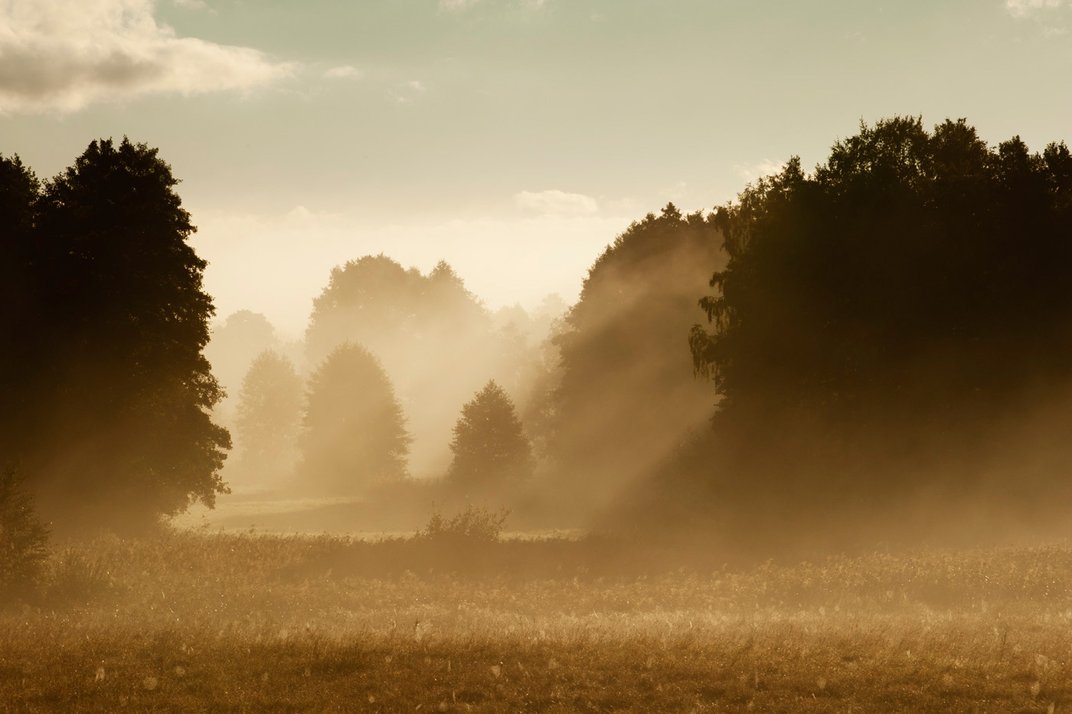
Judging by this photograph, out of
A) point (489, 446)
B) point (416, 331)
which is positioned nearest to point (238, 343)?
point (416, 331)

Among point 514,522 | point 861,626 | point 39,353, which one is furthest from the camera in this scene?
point 514,522

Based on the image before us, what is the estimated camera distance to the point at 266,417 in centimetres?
8156

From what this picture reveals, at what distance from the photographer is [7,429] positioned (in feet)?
89.2

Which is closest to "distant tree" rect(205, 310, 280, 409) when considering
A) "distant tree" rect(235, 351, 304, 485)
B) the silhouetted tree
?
"distant tree" rect(235, 351, 304, 485)

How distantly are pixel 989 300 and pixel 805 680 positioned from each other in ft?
72.2

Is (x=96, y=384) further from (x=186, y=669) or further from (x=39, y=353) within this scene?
(x=186, y=669)

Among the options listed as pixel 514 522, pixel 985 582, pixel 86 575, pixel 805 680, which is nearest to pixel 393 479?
pixel 514 522

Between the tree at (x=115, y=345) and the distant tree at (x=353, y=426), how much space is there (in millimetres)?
25737

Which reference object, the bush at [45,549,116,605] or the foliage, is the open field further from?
the foliage

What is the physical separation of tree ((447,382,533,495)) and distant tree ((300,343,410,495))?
1051 cm

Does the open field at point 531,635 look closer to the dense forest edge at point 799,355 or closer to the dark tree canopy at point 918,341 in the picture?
the dense forest edge at point 799,355

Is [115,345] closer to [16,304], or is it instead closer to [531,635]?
[16,304]

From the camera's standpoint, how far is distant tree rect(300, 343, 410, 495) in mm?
56531

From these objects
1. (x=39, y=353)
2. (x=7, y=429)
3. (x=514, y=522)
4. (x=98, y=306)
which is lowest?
(x=514, y=522)
